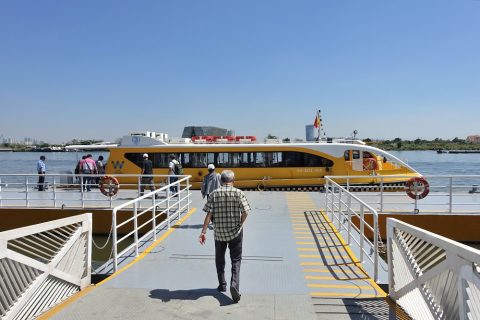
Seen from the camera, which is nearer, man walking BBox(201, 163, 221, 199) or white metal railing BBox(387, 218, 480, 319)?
white metal railing BBox(387, 218, 480, 319)

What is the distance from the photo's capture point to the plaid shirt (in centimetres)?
456

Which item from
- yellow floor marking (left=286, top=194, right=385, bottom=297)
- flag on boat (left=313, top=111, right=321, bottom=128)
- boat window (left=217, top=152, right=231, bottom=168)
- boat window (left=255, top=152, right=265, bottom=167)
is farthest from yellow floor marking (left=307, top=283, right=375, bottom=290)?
flag on boat (left=313, top=111, right=321, bottom=128)

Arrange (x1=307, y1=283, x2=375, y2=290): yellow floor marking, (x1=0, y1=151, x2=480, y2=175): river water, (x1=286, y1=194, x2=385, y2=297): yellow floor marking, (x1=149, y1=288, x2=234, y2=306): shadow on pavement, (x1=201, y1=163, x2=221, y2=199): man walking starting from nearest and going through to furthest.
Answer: (x1=149, y1=288, x2=234, y2=306): shadow on pavement
(x1=307, y1=283, x2=375, y2=290): yellow floor marking
(x1=286, y1=194, x2=385, y2=297): yellow floor marking
(x1=201, y1=163, x2=221, y2=199): man walking
(x1=0, y1=151, x2=480, y2=175): river water

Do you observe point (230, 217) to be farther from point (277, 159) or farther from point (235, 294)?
point (277, 159)

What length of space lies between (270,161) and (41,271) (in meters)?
14.1

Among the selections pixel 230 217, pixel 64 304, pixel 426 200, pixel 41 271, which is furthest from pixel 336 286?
pixel 426 200

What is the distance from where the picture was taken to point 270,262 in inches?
246

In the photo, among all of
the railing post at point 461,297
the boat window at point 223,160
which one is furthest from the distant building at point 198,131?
the railing post at point 461,297

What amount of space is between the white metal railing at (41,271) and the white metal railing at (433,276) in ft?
12.0

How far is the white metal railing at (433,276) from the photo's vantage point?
2.72 meters

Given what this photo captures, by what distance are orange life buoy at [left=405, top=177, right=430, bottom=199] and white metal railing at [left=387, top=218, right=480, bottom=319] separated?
6476 millimetres

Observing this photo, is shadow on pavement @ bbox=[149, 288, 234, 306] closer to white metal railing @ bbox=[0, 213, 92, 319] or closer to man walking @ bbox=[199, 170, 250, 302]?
man walking @ bbox=[199, 170, 250, 302]

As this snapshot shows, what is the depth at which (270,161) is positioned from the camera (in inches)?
692

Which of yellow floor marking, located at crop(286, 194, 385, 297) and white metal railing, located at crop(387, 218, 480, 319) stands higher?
white metal railing, located at crop(387, 218, 480, 319)
